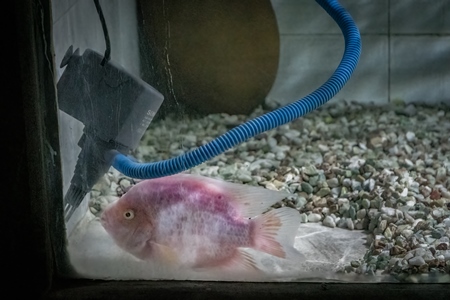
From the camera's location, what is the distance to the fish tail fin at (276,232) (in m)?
1.13

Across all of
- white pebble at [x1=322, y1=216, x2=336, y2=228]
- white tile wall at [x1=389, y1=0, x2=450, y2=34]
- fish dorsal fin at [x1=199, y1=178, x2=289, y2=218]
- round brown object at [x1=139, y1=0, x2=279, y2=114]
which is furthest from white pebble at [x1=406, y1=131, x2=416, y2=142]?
fish dorsal fin at [x1=199, y1=178, x2=289, y2=218]

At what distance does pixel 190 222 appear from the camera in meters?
1.17

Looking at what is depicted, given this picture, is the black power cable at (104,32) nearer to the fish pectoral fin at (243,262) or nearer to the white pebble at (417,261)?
the fish pectoral fin at (243,262)

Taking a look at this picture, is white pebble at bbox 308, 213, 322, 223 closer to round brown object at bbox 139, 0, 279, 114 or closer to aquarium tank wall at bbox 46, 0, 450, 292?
aquarium tank wall at bbox 46, 0, 450, 292

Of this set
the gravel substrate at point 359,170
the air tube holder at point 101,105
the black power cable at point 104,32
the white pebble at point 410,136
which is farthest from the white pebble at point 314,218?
the white pebble at point 410,136

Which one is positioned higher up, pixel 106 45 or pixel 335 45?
pixel 335 45

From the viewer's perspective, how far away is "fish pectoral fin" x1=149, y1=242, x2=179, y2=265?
1180mm

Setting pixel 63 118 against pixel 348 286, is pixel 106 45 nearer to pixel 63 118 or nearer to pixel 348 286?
pixel 63 118

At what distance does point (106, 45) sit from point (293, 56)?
595mm

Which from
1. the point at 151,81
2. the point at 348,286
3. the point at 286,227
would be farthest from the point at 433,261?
the point at 151,81

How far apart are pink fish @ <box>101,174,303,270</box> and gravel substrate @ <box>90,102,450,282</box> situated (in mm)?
49

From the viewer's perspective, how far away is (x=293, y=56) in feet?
5.42

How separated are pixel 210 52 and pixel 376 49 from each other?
421mm

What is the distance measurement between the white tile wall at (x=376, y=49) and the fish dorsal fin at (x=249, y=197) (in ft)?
0.91
